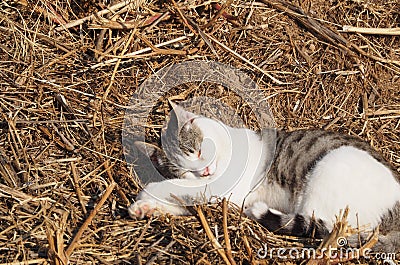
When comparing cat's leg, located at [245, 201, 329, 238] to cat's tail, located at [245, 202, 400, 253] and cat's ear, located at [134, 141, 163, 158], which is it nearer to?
cat's tail, located at [245, 202, 400, 253]

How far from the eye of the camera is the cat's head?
2.86 metres

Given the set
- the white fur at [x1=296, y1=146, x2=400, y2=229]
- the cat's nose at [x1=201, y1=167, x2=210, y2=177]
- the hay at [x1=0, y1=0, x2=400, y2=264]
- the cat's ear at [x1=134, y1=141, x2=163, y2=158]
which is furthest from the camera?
the cat's ear at [x1=134, y1=141, x2=163, y2=158]

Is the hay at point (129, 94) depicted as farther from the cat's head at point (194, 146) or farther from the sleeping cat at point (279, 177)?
the cat's head at point (194, 146)

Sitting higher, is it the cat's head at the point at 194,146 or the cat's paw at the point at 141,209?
the cat's head at the point at 194,146

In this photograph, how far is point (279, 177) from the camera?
2.96 metres

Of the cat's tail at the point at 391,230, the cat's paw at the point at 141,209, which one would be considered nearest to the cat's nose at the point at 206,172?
the cat's paw at the point at 141,209

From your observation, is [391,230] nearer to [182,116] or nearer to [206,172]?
[206,172]

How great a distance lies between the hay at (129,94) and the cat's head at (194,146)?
24 cm

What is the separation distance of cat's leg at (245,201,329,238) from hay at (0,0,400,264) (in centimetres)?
5

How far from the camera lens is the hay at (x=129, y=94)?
258 centimetres

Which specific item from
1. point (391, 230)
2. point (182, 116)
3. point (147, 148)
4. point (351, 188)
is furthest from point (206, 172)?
point (391, 230)

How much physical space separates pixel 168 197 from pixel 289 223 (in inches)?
24.4

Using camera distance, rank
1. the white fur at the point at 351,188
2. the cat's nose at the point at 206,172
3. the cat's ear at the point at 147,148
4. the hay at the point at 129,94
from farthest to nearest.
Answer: the cat's ear at the point at 147,148 < the cat's nose at the point at 206,172 < the white fur at the point at 351,188 < the hay at the point at 129,94

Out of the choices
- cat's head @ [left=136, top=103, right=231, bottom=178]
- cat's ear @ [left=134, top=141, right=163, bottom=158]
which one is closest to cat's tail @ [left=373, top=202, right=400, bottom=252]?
cat's head @ [left=136, top=103, right=231, bottom=178]
